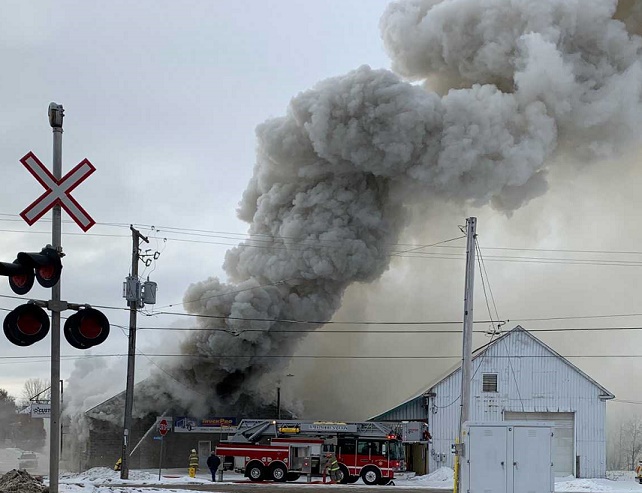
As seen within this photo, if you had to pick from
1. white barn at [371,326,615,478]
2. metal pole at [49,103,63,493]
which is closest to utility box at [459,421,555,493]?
metal pole at [49,103,63,493]

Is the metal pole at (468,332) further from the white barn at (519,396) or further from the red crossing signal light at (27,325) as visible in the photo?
the red crossing signal light at (27,325)

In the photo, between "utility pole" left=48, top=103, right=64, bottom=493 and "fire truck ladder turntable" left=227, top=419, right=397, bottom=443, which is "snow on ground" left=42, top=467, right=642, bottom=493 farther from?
"utility pole" left=48, top=103, right=64, bottom=493

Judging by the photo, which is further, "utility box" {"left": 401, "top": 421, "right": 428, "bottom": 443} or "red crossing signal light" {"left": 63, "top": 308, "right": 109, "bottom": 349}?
"utility box" {"left": 401, "top": 421, "right": 428, "bottom": 443}

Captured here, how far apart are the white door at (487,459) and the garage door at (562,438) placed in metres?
18.6

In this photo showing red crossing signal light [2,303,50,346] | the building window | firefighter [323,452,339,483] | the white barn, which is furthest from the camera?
the building window

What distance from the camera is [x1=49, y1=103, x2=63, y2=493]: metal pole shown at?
10.9 metres

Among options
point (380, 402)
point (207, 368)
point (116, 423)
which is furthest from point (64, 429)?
point (380, 402)

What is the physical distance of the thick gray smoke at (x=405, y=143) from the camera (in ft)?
135

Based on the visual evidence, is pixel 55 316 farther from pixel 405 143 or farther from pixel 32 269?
pixel 405 143

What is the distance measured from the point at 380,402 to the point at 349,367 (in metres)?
2.85

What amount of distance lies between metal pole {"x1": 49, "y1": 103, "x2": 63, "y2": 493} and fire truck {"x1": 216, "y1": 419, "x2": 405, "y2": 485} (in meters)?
23.5

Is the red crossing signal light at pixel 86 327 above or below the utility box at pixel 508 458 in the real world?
above

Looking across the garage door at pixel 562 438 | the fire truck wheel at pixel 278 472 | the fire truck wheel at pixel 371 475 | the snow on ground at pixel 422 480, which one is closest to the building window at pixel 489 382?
the garage door at pixel 562 438

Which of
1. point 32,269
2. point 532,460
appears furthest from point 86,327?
point 532,460
